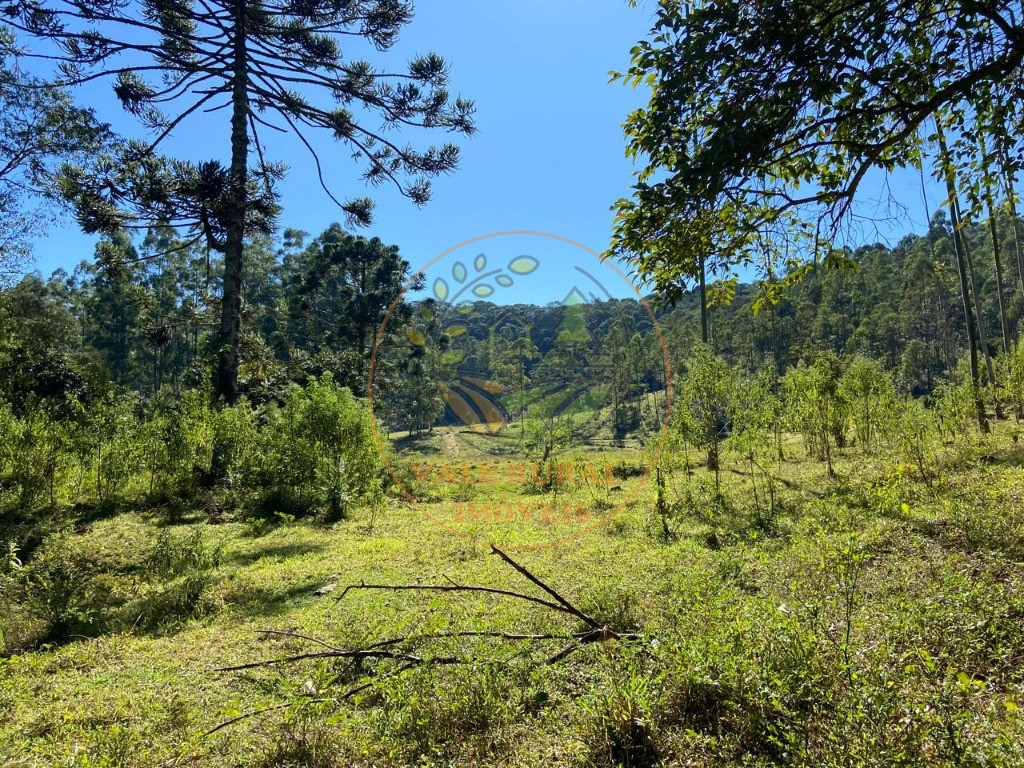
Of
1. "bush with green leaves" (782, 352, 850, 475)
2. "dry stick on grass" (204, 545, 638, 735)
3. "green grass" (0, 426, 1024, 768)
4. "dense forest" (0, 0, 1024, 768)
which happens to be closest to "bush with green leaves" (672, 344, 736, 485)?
"dense forest" (0, 0, 1024, 768)

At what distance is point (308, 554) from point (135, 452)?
558cm

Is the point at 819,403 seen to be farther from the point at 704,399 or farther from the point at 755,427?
the point at 704,399

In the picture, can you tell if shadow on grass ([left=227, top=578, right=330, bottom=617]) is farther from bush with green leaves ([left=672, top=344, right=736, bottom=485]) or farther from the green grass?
bush with green leaves ([left=672, top=344, right=736, bottom=485])

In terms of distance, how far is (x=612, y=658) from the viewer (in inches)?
124

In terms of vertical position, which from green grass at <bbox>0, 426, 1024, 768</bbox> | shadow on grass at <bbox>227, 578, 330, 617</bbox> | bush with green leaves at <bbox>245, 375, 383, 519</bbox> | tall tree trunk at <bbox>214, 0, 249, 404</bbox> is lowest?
shadow on grass at <bbox>227, 578, 330, 617</bbox>

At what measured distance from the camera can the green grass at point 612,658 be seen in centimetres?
225

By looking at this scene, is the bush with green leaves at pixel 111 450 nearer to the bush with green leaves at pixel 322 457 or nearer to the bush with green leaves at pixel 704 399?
the bush with green leaves at pixel 322 457

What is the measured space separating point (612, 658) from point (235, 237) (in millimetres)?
13543

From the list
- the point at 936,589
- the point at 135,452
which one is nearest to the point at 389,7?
the point at 135,452

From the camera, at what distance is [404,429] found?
4466 cm

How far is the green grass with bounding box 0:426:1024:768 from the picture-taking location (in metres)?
2.25

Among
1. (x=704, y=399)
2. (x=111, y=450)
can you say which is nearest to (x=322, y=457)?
(x=111, y=450)

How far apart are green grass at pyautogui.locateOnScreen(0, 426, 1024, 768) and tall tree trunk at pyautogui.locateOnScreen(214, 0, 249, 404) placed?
665cm

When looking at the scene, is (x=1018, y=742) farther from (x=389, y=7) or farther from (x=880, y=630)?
A: (x=389, y=7)
